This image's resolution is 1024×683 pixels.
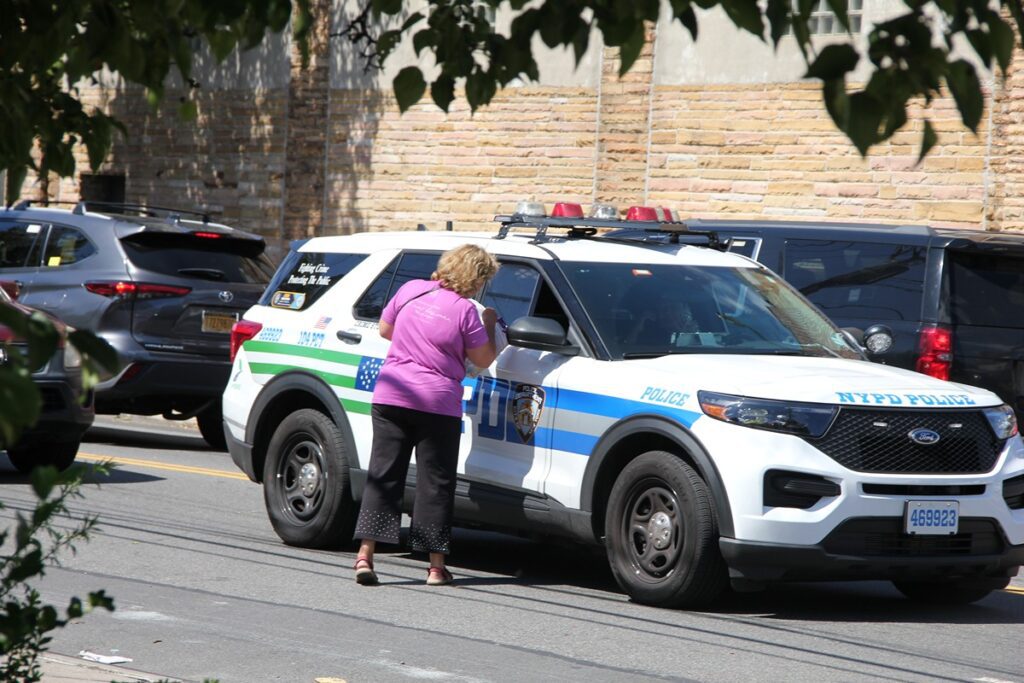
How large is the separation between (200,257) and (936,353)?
22.0ft

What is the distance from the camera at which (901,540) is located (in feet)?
24.0

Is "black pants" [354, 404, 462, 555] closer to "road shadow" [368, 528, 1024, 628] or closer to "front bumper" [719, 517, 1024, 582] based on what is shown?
"road shadow" [368, 528, 1024, 628]

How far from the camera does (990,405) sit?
25.4 feet

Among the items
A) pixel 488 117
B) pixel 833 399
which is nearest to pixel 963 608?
pixel 833 399

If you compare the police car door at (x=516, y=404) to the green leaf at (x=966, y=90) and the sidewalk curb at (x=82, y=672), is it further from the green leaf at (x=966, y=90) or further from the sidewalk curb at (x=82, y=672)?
the green leaf at (x=966, y=90)

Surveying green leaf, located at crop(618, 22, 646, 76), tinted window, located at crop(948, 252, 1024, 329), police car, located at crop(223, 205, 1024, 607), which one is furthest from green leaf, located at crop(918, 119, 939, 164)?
tinted window, located at crop(948, 252, 1024, 329)

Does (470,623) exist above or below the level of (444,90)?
below

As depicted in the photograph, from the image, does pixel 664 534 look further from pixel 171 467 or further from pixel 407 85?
pixel 171 467

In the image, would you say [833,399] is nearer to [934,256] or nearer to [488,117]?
[934,256]

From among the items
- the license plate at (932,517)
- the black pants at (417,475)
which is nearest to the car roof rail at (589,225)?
the black pants at (417,475)

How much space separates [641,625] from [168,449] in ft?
28.4

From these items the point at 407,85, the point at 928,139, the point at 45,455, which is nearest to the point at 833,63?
the point at 928,139

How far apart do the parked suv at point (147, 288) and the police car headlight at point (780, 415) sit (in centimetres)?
764

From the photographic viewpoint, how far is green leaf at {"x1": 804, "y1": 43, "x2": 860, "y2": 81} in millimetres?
2783
